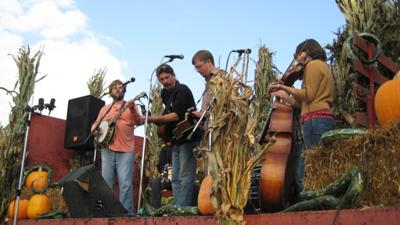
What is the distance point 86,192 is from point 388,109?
9.84 ft

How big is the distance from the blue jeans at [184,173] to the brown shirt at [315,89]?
4.33 ft

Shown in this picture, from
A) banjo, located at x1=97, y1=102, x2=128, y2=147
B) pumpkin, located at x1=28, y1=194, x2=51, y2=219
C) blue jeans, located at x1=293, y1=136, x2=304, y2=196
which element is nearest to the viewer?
blue jeans, located at x1=293, y1=136, x2=304, y2=196

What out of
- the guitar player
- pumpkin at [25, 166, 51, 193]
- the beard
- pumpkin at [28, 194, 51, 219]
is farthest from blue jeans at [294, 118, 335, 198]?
pumpkin at [25, 166, 51, 193]

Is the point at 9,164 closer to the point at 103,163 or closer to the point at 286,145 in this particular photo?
the point at 103,163

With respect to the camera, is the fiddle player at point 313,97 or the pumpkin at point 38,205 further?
the pumpkin at point 38,205

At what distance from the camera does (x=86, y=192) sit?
5309 millimetres

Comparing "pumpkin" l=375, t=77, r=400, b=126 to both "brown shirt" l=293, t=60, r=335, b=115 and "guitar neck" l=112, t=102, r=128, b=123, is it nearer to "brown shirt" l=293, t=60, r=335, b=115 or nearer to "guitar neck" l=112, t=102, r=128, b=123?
"brown shirt" l=293, t=60, r=335, b=115

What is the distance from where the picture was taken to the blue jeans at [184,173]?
4953 mm

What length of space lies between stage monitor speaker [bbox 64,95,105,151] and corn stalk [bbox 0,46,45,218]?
2.22 ft

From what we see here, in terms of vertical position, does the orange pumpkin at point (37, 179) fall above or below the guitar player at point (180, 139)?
below

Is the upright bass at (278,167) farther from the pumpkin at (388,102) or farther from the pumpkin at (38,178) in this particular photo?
the pumpkin at (38,178)

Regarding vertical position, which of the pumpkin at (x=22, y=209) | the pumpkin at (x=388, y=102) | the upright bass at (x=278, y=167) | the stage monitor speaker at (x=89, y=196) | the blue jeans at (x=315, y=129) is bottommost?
the pumpkin at (x=22, y=209)

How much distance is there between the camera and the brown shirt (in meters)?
4.23

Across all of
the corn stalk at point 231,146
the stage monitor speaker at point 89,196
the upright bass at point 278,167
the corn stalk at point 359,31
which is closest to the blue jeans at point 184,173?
the stage monitor speaker at point 89,196
